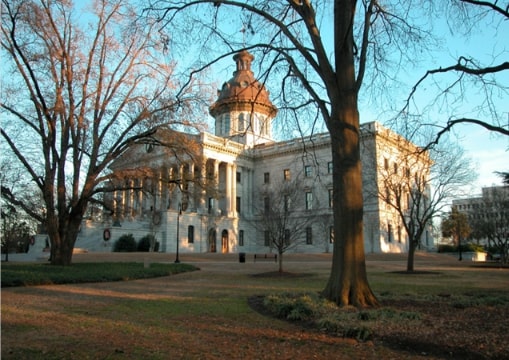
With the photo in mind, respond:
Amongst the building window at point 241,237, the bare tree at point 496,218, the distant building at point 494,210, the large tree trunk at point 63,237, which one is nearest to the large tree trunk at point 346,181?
the large tree trunk at point 63,237

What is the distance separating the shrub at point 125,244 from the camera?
59969mm

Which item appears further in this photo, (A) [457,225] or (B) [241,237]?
(B) [241,237]

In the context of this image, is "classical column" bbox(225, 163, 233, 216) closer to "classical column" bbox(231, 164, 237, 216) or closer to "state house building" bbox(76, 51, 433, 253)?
"state house building" bbox(76, 51, 433, 253)

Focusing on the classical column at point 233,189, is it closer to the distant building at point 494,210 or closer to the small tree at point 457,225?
the small tree at point 457,225

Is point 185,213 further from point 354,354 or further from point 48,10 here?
point 354,354

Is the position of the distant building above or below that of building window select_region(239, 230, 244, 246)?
above

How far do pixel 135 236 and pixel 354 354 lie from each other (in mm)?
60107

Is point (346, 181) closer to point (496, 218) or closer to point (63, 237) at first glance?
point (63, 237)

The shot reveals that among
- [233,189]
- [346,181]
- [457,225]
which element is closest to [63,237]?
[346,181]

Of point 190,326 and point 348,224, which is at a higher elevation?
point 348,224

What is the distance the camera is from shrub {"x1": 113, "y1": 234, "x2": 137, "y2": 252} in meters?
60.0

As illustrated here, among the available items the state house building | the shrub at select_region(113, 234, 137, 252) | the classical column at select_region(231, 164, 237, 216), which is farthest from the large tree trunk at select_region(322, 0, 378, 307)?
the classical column at select_region(231, 164, 237, 216)

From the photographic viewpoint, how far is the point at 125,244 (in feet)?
197

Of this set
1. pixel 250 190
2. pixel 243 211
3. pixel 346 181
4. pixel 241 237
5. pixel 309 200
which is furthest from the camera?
pixel 250 190
